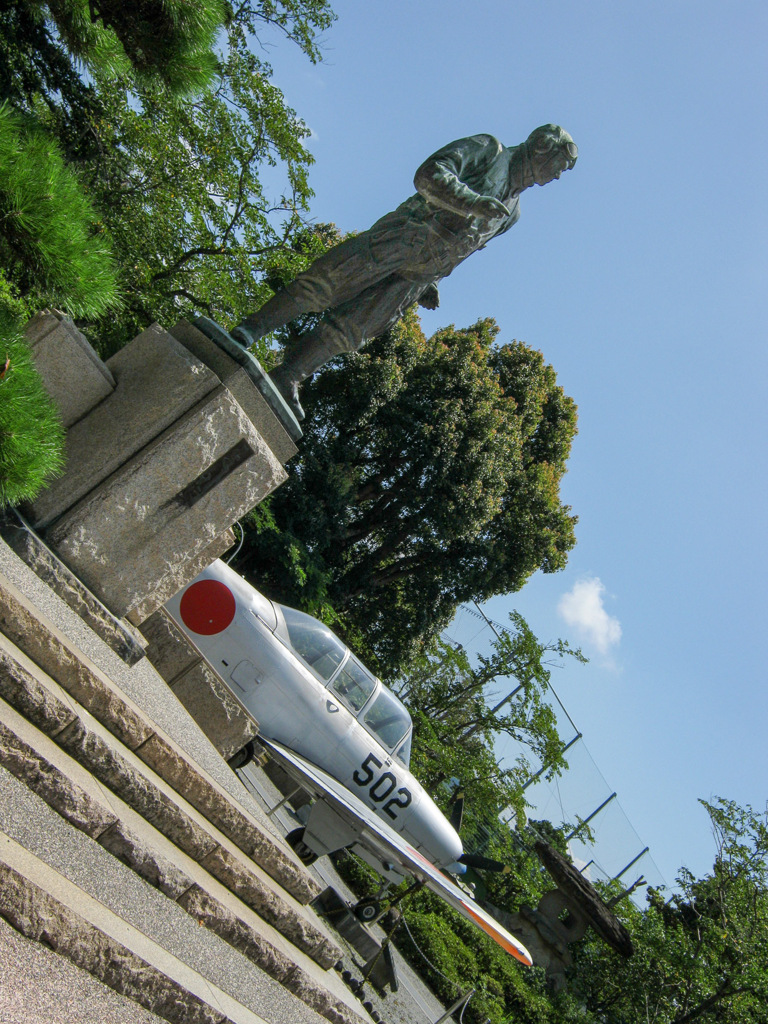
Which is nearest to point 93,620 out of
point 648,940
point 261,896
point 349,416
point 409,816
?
point 261,896

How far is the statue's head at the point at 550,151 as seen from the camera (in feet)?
20.4

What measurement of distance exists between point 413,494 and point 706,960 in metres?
12.3

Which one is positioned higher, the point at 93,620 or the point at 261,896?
the point at 93,620

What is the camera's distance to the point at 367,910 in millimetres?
8227

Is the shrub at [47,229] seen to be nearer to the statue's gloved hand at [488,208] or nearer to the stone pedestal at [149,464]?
the stone pedestal at [149,464]

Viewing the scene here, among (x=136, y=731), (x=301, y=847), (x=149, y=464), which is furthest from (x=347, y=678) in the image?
(x=136, y=731)

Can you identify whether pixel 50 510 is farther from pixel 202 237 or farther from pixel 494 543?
pixel 494 543

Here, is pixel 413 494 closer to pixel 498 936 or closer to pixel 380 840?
pixel 380 840

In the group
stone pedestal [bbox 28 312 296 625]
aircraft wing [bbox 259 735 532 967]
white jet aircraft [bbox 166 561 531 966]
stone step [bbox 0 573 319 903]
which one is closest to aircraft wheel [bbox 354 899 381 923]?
white jet aircraft [bbox 166 561 531 966]

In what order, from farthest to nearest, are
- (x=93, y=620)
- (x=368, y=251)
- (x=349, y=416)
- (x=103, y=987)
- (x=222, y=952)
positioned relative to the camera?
(x=349, y=416) → (x=368, y=251) → (x=93, y=620) → (x=222, y=952) → (x=103, y=987)

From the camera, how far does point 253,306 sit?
12.0m

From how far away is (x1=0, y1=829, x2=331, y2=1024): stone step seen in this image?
2.43m

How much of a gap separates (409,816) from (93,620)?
252 inches

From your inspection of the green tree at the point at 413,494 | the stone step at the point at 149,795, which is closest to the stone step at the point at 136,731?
the stone step at the point at 149,795
